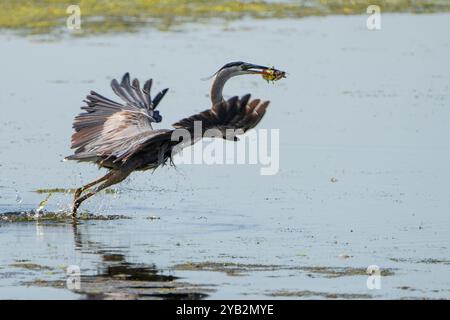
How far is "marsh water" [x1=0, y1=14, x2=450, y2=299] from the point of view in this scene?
10688 millimetres

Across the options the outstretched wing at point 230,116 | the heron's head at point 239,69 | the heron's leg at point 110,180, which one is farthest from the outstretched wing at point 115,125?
the outstretched wing at point 230,116

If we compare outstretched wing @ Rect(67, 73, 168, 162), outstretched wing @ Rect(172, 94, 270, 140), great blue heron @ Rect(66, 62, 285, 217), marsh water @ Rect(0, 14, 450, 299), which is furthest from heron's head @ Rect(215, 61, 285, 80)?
outstretched wing @ Rect(172, 94, 270, 140)

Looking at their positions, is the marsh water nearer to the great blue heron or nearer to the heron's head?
the great blue heron

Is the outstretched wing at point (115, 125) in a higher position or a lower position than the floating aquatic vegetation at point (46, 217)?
higher

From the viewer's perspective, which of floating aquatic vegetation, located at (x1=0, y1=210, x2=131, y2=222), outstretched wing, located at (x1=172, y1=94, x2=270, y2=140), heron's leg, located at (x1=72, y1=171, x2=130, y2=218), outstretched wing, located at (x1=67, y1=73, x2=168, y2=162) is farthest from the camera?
floating aquatic vegetation, located at (x1=0, y1=210, x2=131, y2=222)

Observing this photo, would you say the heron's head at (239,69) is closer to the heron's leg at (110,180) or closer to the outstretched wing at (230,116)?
the heron's leg at (110,180)

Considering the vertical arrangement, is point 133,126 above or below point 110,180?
above

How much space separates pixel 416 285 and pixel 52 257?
10.5 feet

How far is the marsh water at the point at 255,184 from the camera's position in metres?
10.7

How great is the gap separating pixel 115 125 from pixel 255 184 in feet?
6.77

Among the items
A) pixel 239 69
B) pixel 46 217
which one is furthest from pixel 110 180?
pixel 239 69

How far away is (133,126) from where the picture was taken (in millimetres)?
13438

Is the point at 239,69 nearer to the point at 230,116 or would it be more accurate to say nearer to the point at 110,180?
the point at 110,180
